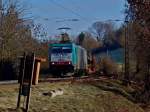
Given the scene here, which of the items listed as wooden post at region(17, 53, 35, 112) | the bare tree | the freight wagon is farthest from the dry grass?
the bare tree

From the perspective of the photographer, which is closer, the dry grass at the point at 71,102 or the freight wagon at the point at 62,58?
the dry grass at the point at 71,102

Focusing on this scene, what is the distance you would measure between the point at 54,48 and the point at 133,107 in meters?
24.8

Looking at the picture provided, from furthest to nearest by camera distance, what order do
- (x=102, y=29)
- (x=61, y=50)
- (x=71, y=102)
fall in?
(x=102, y=29), (x=61, y=50), (x=71, y=102)

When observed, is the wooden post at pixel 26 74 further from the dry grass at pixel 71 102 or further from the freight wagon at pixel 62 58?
the freight wagon at pixel 62 58

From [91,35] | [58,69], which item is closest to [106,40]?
[91,35]

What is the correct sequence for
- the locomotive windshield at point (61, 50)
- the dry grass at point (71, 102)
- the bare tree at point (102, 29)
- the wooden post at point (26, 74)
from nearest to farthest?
the wooden post at point (26, 74) < the dry grass at point (71, 102) < the locomotive windshield at point (61, 50) < the bare tree at point (102, 29)

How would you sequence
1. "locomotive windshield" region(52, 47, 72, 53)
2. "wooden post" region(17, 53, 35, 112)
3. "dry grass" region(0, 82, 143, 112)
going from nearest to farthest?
"wooden post" region(17, 53, 35, 112), "dry grass" region(0, 82, 143, 112), "locomotive windshield" region(52, 47, 72, 53)

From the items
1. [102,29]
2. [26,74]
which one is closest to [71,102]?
[26,74]

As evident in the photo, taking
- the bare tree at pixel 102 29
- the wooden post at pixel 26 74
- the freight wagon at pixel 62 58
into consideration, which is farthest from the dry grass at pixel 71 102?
the bare tree at pixel 102 29

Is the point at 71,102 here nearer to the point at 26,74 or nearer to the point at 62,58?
the point at 26,74

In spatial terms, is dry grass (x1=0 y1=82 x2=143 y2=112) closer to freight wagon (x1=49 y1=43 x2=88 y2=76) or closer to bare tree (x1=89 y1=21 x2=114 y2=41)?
freight wagon (x1=49 y1=43 x2=88 y2=76)

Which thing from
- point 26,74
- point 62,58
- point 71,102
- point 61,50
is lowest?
point 71,102

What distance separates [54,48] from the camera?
173 ft

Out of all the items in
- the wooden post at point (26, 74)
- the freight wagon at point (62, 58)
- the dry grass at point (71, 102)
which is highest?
the freight wagon at point (62, 58)
